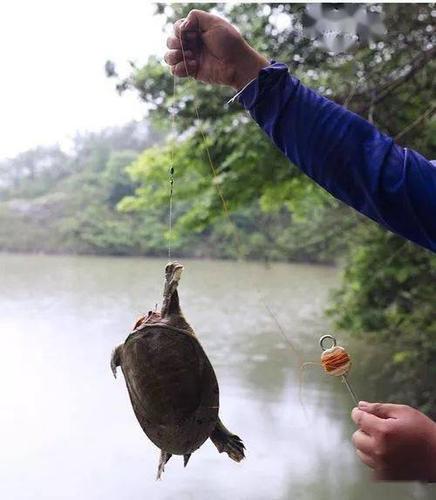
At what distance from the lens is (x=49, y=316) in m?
7.43

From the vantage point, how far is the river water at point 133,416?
3.26m

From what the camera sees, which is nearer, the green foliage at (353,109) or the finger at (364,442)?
the finger at (364,442)

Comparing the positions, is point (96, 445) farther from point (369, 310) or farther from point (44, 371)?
point (369, 310)

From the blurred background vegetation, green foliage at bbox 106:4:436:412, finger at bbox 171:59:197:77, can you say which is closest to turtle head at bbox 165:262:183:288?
finger at bbox 171:59:197:77

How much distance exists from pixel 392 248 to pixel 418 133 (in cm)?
117

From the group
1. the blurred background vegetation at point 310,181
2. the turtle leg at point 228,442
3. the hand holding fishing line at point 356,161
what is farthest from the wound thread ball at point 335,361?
the blurred background vegetation at point 310,181

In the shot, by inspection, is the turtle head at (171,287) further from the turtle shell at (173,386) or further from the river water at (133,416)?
the river water at (133,416)

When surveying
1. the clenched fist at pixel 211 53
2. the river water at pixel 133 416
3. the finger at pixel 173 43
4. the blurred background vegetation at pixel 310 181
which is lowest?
the river water at pixel 133 416

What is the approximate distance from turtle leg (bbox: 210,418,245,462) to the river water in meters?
0.37

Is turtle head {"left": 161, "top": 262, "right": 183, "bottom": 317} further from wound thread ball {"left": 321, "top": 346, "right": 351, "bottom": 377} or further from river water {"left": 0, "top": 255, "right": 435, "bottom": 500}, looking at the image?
river water {"left": 0, "top": 255, "right": 435, "bottom": 500}

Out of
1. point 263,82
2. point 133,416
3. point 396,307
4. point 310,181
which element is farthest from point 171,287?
point 396,307

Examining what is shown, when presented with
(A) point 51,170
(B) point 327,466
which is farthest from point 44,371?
(A) point 51,170

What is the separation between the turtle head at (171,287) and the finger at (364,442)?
1.58ft

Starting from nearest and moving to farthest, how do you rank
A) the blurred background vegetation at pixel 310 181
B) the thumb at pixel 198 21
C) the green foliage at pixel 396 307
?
the thumb at pixel 198 21 < the blurred background vegetation at pixel 310 181 < the green foliage at pixel 396 307
